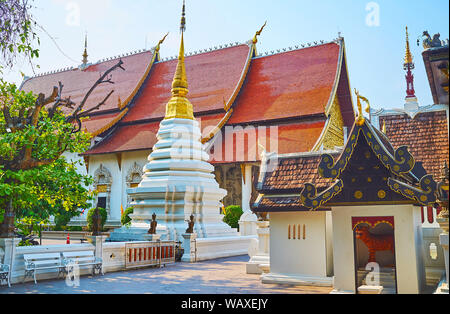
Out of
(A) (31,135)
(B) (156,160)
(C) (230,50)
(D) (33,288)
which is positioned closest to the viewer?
(D) (33,288)

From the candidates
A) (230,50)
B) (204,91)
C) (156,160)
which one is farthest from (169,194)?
(230,50)

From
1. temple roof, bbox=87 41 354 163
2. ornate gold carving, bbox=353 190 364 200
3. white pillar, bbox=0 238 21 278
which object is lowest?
white pillar, bbox=0 238 21 278

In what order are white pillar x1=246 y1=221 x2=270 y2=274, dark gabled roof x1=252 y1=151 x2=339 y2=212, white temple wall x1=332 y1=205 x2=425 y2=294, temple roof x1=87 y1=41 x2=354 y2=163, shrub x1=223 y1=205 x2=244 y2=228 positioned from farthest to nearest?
temple roof x1=87 y1=41 x2=354 y2=163, shrub x1=223 y1=205 x2=244 y2=228, white pillar x1=246 y1=221 x2=270 y2=274, dark gabled roof x1=252 y1=151 x2=339 y2=212, white temple wall x1=332 y1=205 x2=425 y2=294

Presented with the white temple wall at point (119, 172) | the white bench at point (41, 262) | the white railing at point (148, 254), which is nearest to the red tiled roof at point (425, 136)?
the white railing at point (148, 254)

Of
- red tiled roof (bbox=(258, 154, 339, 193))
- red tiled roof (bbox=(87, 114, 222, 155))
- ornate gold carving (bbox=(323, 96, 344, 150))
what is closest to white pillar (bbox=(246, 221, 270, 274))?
red tiled roof (bbox=(258, 154, 339, 193))

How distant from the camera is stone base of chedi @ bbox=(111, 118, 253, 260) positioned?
11570mm

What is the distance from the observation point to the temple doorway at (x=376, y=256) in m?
6.57

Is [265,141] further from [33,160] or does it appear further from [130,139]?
[33,160]

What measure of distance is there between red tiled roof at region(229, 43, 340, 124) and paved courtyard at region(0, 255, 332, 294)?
39.0 feet

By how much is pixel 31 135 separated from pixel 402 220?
550cm

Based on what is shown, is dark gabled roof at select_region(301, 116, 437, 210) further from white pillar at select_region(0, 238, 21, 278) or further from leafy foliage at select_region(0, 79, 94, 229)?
white pillar at select_region(0, 238, 21, 278)

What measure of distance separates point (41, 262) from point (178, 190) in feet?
17.3
